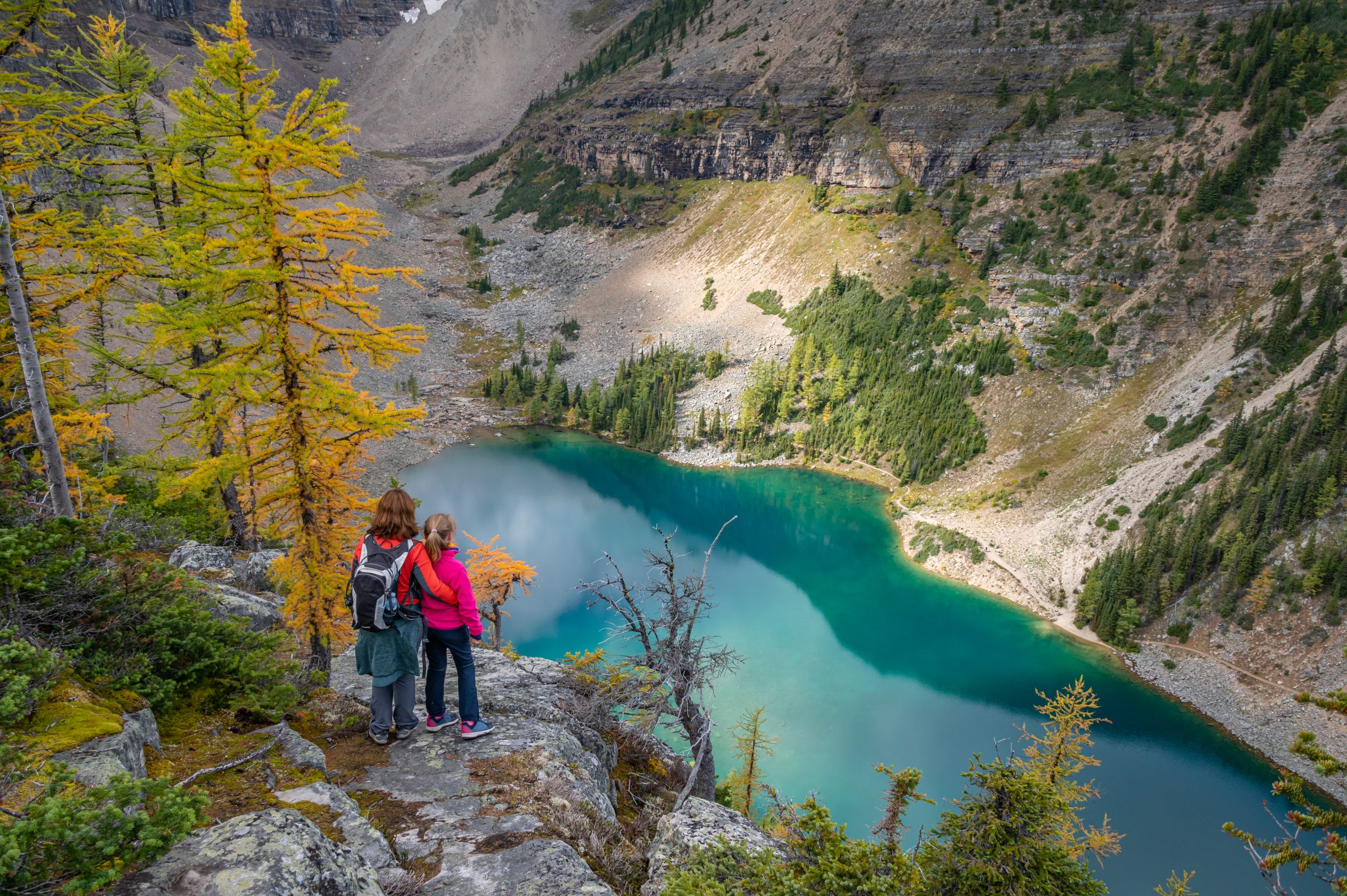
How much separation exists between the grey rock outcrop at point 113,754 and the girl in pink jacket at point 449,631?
2.42 m

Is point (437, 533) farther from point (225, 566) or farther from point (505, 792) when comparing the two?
point (225, 566)

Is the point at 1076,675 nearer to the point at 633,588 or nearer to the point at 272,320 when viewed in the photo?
the point at 633,588

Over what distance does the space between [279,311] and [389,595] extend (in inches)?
214

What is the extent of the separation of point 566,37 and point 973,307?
195192 mm

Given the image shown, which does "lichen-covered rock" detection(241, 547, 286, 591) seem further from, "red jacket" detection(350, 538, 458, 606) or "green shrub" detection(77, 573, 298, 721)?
"red jacket" detection(350, 538, 458, 606)

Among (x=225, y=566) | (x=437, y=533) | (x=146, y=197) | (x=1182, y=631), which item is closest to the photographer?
(x=437, y=533)

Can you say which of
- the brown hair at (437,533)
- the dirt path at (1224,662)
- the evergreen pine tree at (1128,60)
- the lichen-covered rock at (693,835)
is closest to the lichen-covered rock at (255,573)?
the brown hair at (437,533)

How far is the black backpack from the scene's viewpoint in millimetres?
6238

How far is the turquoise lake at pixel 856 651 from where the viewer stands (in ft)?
77.8

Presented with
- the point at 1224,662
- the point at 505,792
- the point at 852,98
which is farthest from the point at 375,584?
the point at 852,98

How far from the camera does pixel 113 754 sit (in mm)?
4312

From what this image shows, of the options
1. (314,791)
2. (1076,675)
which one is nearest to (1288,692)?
(1076,675)

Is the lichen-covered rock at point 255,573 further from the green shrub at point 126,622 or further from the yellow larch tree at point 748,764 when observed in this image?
the yellow larch tree at point 748,764

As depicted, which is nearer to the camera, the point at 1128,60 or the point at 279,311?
the point at 279,311
